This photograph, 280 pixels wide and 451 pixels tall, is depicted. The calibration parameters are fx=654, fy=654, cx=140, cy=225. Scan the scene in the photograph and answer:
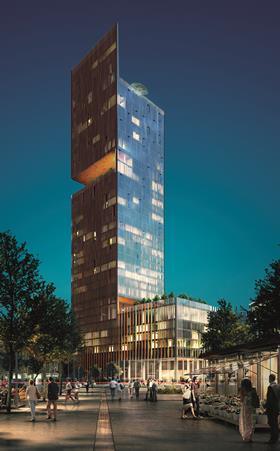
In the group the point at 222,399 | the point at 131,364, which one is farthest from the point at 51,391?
the point at 131,364

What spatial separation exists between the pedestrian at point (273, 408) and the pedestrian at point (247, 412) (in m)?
0.61

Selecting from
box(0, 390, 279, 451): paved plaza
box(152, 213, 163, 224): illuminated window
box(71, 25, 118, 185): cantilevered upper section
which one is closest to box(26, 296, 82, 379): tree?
box(0, 390, 279, 451): paved plaza

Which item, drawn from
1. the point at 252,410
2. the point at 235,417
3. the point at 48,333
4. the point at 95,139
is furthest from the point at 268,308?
the point at 95,139

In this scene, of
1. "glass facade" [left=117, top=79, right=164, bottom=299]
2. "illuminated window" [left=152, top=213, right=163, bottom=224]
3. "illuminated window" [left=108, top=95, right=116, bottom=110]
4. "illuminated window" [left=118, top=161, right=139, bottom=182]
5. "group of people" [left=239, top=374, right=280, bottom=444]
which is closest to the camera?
"group of people" [left=239, top=374, right=280, bottom=444]

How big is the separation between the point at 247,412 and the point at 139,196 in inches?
5928

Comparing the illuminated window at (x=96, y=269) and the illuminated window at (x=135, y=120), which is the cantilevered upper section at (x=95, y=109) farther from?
the illuminated window at (x=96, y=269)

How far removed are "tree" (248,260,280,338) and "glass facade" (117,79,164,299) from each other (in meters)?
107

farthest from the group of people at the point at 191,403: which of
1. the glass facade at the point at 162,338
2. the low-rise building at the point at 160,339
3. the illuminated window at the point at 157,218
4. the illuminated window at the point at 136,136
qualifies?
the illuminated window at the point at 157,218

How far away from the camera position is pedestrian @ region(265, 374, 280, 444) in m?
20.0

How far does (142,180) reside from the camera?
17375cm

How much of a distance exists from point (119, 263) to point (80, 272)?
73.3 feet

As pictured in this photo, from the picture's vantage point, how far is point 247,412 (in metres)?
21.0

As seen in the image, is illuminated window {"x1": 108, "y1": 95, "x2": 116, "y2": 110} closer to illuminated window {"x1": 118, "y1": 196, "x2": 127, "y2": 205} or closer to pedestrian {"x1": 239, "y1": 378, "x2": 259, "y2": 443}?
illuminated window {"x1": 118, "y1": 196, "x2": 127, "y2": 205}

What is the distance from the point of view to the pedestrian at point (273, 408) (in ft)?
65.5
